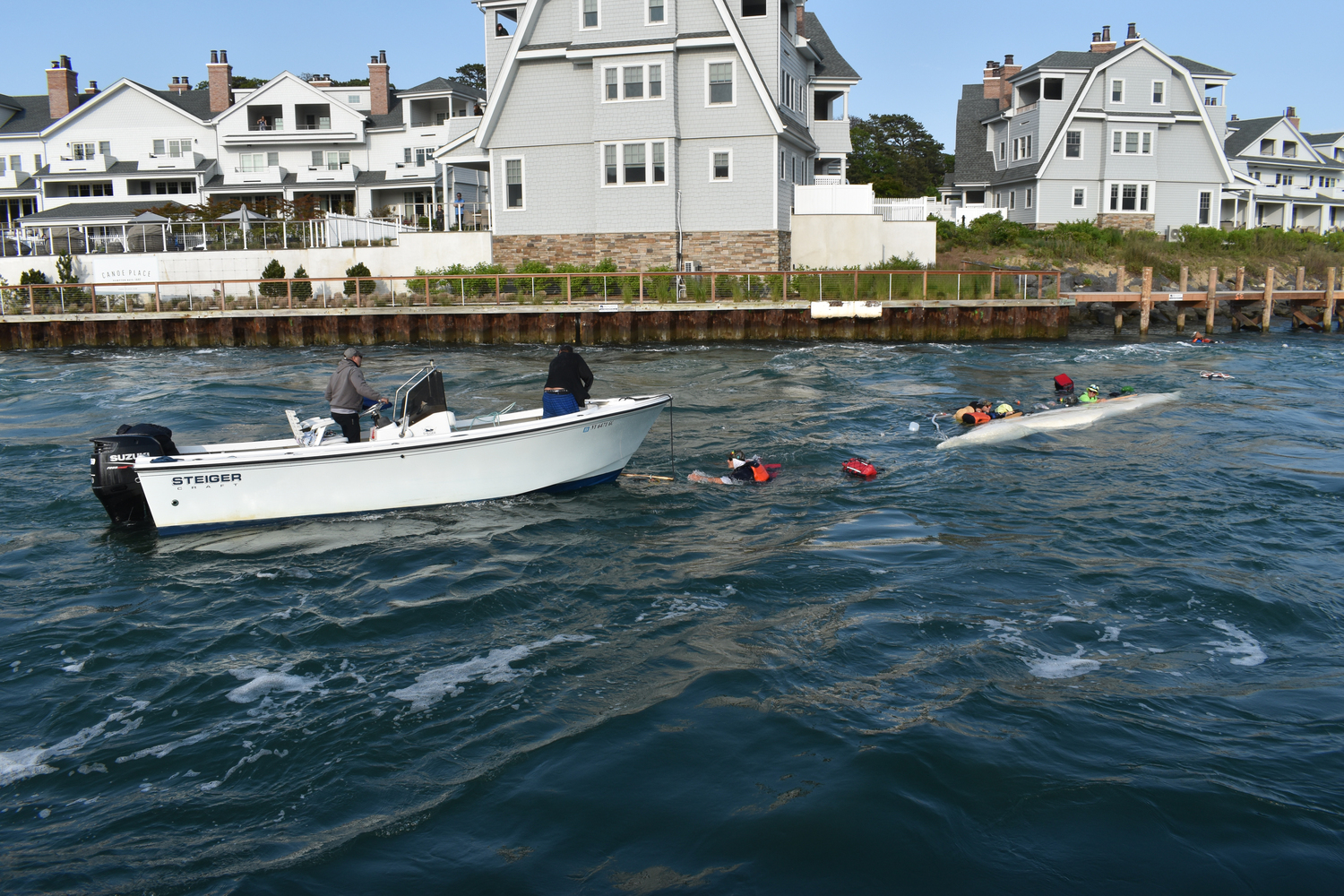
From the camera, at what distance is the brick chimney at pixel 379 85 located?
192 ft

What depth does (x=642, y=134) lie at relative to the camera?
3722 centimetres

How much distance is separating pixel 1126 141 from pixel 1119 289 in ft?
41.1

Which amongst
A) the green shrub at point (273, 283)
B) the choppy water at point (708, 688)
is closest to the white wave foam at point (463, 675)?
the choppy water at point (708, 688)

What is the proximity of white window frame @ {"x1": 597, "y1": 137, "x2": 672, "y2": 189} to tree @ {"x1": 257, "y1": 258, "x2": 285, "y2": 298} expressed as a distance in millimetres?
13006

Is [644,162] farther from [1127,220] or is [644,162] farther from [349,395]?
[1127,220]

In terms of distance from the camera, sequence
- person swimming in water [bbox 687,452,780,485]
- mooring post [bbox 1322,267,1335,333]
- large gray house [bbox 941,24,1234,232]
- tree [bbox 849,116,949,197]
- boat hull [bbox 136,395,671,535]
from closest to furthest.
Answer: boat hull [bbox 136,395,671,535] < person swimming in water [bbox 687,452,780,485] < mooring post [bbox 1322,267,1335,333] < large gray house [bbox 941,24,1234,232] < tree [bbox 849,116,949,197]

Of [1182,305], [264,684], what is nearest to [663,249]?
[1182,305]

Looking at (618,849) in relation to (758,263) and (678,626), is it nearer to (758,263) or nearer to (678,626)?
(678,626)

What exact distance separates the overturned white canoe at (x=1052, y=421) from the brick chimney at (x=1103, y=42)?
4024cm

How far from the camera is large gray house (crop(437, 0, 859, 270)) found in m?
36.8

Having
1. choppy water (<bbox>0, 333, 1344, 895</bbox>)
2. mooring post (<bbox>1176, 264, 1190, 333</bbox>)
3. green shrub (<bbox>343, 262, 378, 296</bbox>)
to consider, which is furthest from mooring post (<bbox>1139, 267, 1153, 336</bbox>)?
green shrub (<bbox>343, 262, 378, 296</bbox>)

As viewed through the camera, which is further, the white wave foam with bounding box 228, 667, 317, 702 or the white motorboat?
the white motorboat

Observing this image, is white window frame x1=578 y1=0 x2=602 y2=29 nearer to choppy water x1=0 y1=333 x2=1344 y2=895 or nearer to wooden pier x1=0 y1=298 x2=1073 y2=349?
wooden pier x1=0 y1=298 x2=1073 y2=349

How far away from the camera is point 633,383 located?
24.8 metres
